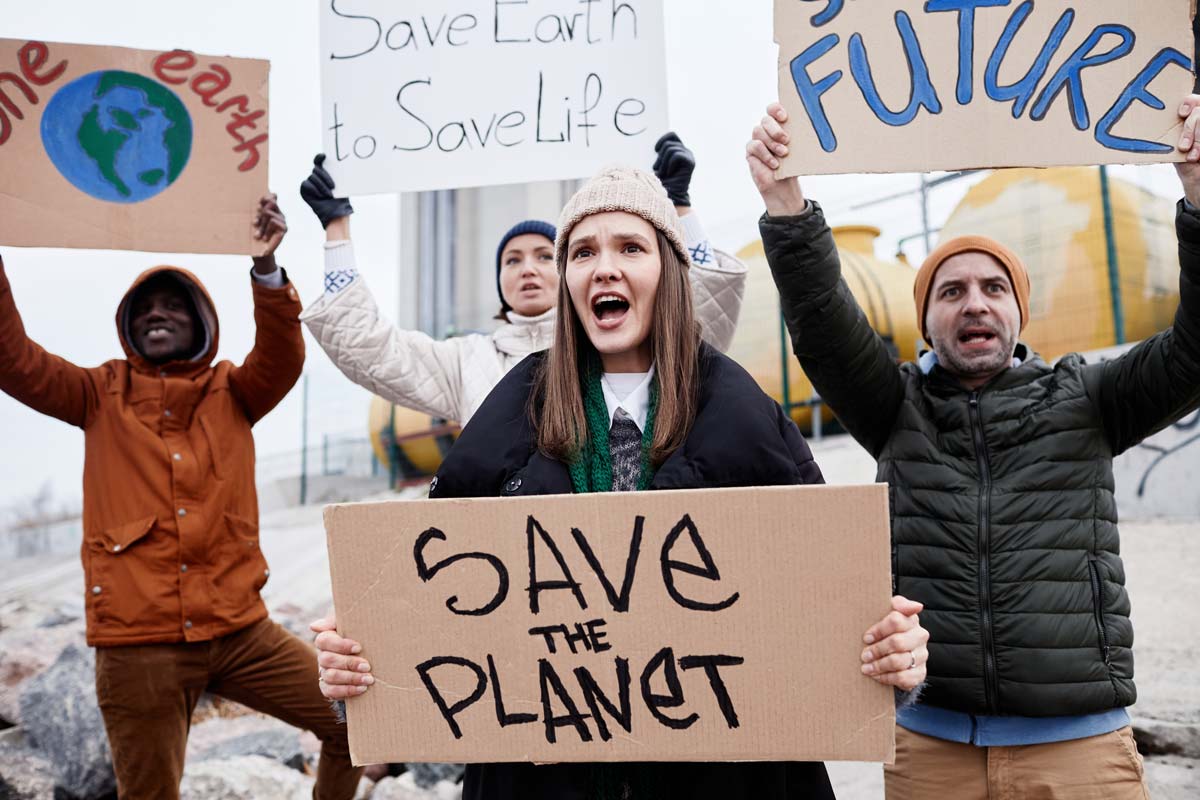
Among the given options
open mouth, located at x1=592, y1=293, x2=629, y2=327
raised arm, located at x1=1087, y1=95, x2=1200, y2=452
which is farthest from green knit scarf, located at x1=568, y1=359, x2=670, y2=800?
raised arm, located at x1=1087, y1=95, x2=1200, y2=452

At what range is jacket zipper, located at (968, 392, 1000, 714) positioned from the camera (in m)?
2.22

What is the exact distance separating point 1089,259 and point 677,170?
6.52 metres

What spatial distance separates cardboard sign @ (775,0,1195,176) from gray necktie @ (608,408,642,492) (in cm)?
74

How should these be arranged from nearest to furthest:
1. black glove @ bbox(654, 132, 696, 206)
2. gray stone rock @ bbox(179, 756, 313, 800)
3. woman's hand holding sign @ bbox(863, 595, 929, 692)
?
1. woman's hand holding sign @ bbox(863, 595, 929, 692)
2. black glove @ bbox(654, 132, 696, 206)
3. gray stone rock @ bbox(179, 756, 313, 800)

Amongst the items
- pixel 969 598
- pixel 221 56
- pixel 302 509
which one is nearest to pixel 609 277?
pixel 969 598

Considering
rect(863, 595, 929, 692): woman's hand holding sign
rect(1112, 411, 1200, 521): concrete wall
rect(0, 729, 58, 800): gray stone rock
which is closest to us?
rect(863, 595, 929, 692): woman's hand holding sign

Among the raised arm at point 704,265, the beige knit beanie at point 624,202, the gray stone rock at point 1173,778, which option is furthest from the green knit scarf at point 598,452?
the gray stone rock at point 1173,778

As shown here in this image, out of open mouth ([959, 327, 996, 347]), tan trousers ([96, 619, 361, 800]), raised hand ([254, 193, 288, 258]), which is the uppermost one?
raised hand ([254, 193, 288, 258])

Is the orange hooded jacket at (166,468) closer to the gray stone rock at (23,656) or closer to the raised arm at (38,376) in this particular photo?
the raised arm at (38,376)

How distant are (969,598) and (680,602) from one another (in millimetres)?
1062

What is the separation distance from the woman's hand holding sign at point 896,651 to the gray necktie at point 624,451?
51 cm

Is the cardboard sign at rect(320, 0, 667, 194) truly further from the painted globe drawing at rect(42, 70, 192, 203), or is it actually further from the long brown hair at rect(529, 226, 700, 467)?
the long brown hair at rect(529, 226, 700, 467)

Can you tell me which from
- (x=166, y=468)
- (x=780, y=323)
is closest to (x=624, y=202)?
(x=166, y=468)

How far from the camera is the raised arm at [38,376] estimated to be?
10.1 ft
